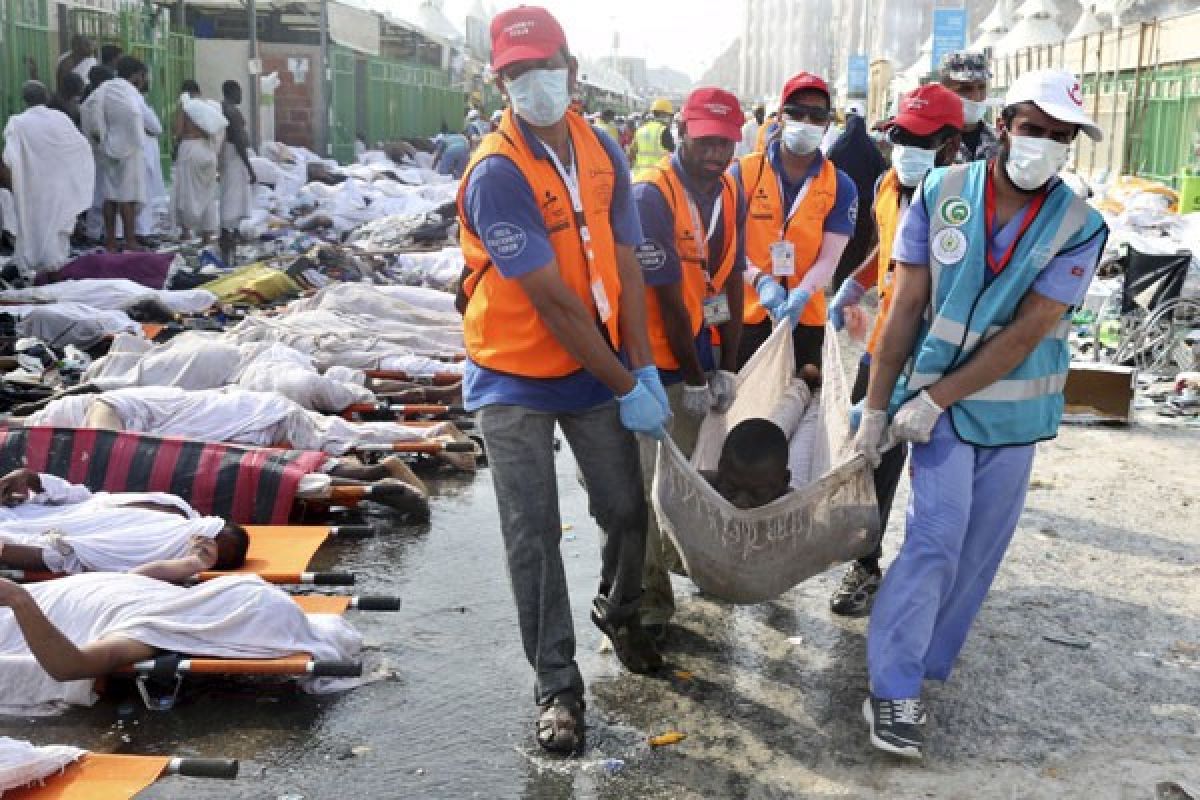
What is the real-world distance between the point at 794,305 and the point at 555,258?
6.12 ft

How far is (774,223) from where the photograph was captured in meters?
5.30

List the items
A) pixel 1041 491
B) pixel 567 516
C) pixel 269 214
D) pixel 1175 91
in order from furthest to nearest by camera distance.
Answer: pixel 1175 91, pixel 269 214, pixel 1041 491, pixel 567 516

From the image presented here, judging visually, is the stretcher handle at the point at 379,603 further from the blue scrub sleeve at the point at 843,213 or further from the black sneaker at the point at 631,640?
the blue scrub sleeve at the point at 843,213

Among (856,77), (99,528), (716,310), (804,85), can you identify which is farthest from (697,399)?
(856,77)

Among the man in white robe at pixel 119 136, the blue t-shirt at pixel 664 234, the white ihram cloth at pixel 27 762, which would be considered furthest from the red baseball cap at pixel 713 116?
the man in white robe at pixel 119 136

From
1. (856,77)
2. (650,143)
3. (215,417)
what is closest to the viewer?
(215,417)

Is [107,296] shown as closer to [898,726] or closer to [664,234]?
[664,234]

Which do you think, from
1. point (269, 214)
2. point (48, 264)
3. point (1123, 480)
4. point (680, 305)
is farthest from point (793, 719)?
point (269, 214)

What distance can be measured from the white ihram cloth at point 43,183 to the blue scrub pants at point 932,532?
9.42m

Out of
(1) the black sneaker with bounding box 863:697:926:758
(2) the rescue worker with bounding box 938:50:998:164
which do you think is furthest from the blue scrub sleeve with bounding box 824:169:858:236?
(1) the black sneaker with bounding box 863:697:926:758

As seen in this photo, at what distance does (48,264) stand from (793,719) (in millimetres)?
9478

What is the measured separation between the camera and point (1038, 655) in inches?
171

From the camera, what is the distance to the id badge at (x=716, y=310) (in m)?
4.57

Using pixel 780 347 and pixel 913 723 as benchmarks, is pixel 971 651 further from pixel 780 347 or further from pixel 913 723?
pixel 780 347
